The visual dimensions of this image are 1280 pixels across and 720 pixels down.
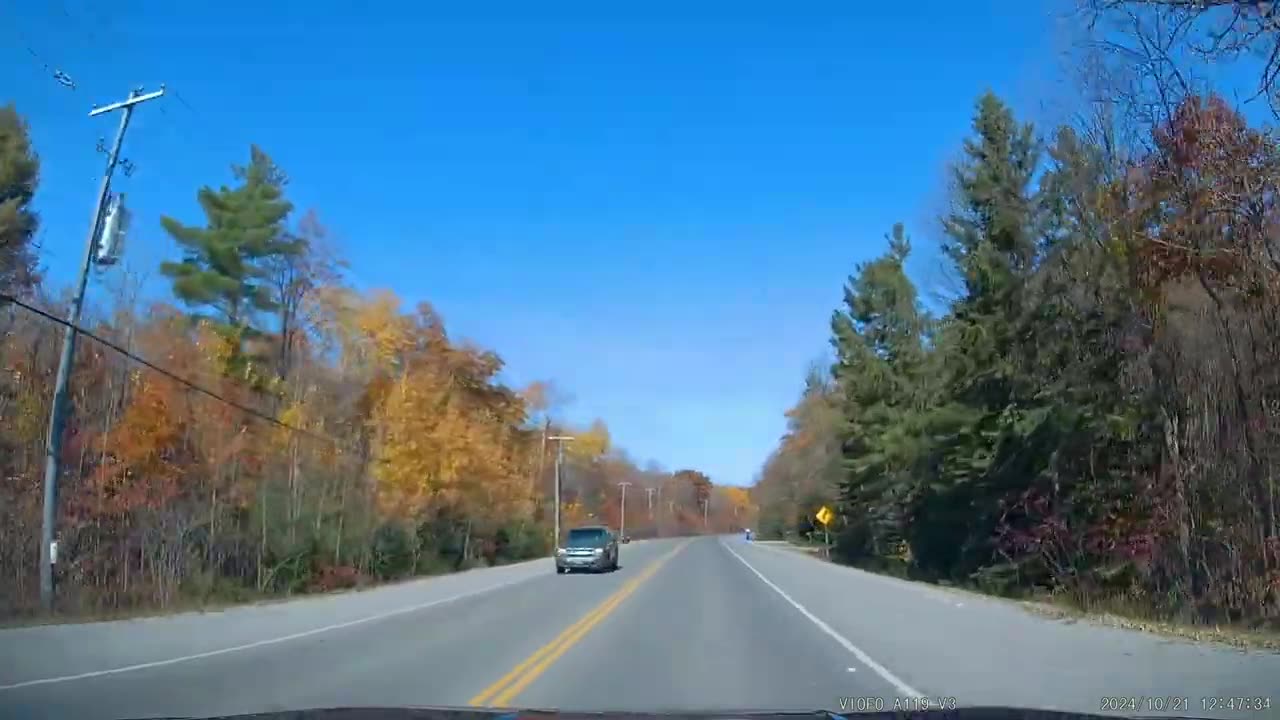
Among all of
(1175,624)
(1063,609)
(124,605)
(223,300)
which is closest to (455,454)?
(223,300)

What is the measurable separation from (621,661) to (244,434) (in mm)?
19848

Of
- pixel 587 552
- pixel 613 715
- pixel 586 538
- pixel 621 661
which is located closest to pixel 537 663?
pixel 621 661

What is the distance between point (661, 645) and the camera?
14672mm

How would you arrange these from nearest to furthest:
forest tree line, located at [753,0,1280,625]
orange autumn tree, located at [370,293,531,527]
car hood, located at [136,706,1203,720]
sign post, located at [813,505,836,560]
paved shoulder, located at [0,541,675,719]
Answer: car hood, located at [136,706,1203,720] < paved shoulder, located at [0,541,675,719] < forest tree line, located at [753,0,1280,625] < orange autumn tree, located at [370,293,531,527] < sign post, located at [813,505,836,560]

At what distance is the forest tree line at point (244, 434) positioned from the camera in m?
23.0

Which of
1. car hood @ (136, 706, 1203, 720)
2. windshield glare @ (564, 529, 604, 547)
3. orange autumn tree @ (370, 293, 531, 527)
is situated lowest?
car hood @ (136, 706, 1203, 720)

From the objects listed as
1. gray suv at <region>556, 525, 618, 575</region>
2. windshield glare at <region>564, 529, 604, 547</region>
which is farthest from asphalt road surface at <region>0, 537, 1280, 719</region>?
windshield glare at <region>564, 529, 604, 547</region>

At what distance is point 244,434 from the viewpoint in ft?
95.8

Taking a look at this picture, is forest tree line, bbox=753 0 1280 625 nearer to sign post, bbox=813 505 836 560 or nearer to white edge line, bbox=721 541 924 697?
white edge line, bbox=721 541 924 697

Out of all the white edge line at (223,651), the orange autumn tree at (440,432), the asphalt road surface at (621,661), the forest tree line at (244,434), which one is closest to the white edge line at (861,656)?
the asphalt road surface at (621,661)

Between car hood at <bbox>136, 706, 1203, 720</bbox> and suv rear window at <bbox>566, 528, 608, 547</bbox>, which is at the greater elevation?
suv rear window at <bbox>566, 528, 608, 547</bbox>

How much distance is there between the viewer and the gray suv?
40.7 metres

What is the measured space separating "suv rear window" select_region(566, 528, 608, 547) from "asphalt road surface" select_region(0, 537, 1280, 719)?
61.4 feet

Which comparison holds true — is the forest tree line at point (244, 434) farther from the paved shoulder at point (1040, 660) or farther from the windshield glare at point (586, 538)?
the paved shoulder at point (1040, 660)
